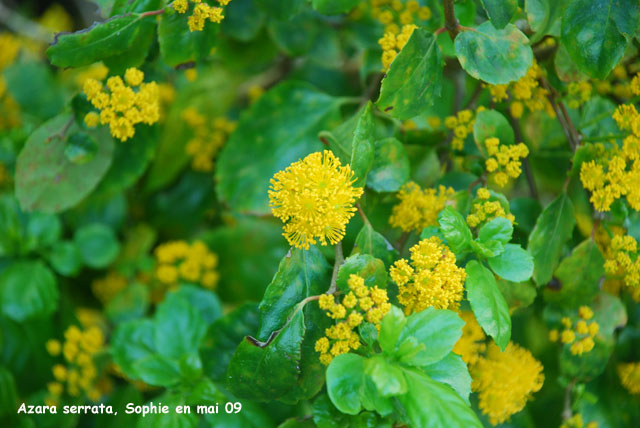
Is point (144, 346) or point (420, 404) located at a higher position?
point (420, 404)

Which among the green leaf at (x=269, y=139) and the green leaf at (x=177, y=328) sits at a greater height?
the green leaf at (x=269, y=139)

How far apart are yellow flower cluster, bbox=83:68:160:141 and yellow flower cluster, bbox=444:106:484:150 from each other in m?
0.44

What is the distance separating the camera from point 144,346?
1.01m

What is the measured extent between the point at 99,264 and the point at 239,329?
514 mm

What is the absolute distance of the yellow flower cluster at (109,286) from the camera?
1.30m

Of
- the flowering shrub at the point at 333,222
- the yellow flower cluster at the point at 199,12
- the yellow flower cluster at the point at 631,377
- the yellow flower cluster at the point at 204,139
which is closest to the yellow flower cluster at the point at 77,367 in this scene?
the flowering shrub at the point at 333,222

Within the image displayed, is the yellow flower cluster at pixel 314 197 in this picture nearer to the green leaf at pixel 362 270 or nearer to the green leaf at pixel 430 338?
the green leaf at pixel 362 270

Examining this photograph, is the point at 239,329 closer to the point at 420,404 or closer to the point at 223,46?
the point at 420,404

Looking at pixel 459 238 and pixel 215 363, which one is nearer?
pixel 459 238

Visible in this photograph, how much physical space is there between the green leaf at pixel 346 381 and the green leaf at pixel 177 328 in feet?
1.45

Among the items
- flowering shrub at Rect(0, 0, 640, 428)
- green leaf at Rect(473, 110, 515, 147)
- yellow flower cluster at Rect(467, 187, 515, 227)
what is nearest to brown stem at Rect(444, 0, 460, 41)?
flowering shrub at Rect(0, 0, 640, 428)

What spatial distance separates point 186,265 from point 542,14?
844 millimetres

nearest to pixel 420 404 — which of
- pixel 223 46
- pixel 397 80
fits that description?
pixel 397 80

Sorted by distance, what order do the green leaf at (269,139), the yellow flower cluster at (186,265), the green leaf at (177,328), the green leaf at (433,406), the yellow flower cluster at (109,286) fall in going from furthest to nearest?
the yellow flower cluster at (109,286) < the yellow flower cluster at (186,265) < the green leaf at (269,139) < the green leaf at (177,328) < the green leaf at (433,406)
